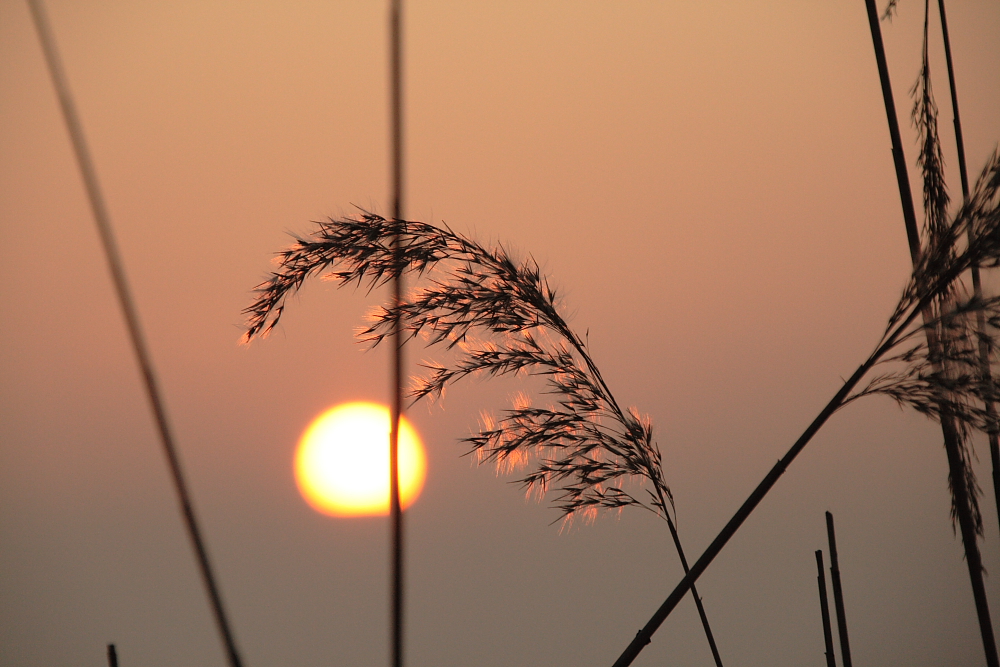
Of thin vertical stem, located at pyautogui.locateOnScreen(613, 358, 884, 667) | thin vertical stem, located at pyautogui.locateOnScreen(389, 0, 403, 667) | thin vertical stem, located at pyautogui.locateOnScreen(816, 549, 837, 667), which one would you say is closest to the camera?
thin vertical stem, located at pyautogui.locateOnScreen(389, 0, 403, 667)

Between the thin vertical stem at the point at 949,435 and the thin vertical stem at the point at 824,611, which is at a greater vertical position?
the thin vertical stem at the point at 949,435

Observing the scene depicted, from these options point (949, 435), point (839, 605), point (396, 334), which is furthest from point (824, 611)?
point (396, 334)

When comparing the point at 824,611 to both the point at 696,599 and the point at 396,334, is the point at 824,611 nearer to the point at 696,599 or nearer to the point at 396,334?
the point at 696,599

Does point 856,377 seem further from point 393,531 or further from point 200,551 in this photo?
point 200,551

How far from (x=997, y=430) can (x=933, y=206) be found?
1.92ft

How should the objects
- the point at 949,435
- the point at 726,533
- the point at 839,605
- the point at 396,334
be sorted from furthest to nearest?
1. the point at 839,605
2. the point at 949,435
3. the point at 726,533
4. the point at 396,334

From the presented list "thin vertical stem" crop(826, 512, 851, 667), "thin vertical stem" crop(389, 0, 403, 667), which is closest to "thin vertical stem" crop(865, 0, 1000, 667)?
"thin vertical stem" crop(826, 512, 851, 667)

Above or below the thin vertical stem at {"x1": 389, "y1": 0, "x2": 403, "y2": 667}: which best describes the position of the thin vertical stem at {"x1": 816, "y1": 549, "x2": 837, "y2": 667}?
below

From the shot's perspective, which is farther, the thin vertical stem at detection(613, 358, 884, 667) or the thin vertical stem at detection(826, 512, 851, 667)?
the thin vertical stem at detection(826, 512, 851, 667)

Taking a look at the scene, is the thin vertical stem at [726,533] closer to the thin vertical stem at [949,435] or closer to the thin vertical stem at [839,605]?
the thin vertical stem at [949,435]

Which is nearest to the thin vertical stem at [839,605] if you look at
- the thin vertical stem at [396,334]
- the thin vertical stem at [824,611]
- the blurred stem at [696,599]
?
the thin vertical stem at [824,611]

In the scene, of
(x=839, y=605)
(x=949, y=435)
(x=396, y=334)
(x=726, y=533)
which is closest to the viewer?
(x=396, y=334)

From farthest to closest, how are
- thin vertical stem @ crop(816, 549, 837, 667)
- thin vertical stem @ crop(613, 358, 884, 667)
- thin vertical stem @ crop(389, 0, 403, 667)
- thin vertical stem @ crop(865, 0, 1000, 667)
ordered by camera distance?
thin vertical stem @ crop(816, 549, 837, 667) → thin vertical stem @ crop(865, 0, 1000, 667) → thin vertical stem @ crop(613, 358, 884, 667) → thin vertical stem @ crop(389, 0, 403, 667)

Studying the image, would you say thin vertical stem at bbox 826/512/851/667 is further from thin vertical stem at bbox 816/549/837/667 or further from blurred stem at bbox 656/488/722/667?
blurred stem at bbox 656/488/722/667
